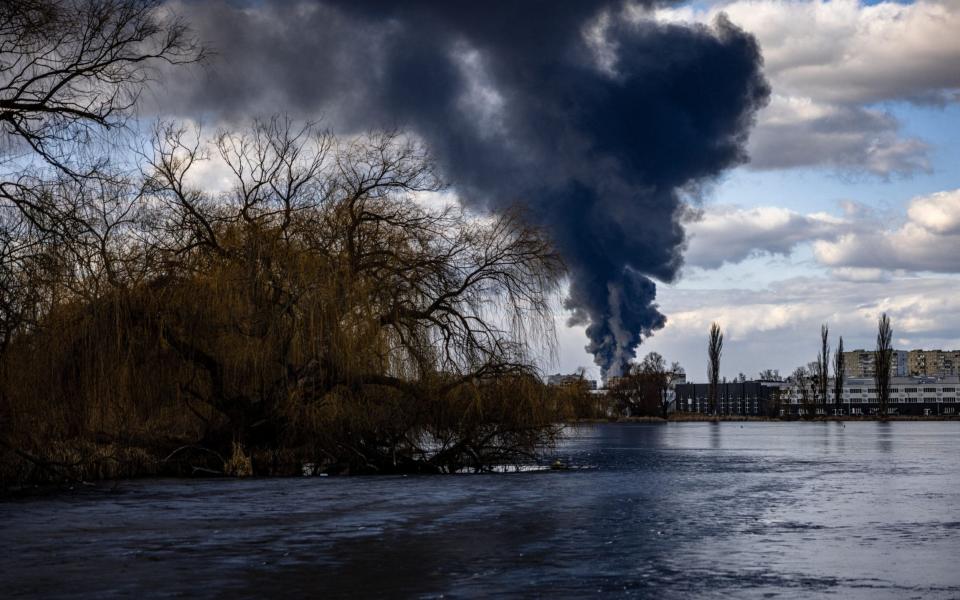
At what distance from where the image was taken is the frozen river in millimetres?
14383

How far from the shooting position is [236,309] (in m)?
31.5

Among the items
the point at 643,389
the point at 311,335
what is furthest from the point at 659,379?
the point at 311,335

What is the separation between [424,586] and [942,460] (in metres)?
40.4

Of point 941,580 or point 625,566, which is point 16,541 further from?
point 941,580

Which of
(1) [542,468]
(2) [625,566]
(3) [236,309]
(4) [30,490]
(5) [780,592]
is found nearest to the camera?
(5) [780,592]

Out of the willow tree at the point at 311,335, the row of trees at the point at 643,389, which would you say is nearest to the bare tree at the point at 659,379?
the row of trees at the point at 643,389

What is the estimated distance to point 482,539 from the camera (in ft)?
62.5

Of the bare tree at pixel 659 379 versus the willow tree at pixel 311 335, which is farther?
the bare tree at pixel 659 379

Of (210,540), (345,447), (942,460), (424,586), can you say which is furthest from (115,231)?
(942,460)

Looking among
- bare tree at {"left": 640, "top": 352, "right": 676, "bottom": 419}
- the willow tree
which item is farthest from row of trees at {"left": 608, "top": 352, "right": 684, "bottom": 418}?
the willow tree

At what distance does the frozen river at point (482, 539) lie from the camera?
47.2 feet

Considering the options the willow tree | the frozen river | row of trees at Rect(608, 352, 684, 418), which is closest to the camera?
the frozen river

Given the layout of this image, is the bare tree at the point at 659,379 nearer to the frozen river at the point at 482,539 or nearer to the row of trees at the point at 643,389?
the row of trees at the point at 643,389

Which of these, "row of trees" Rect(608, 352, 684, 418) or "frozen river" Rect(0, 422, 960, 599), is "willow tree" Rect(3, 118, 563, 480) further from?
"row of trees" Rect(608, 352, 684, 418)
